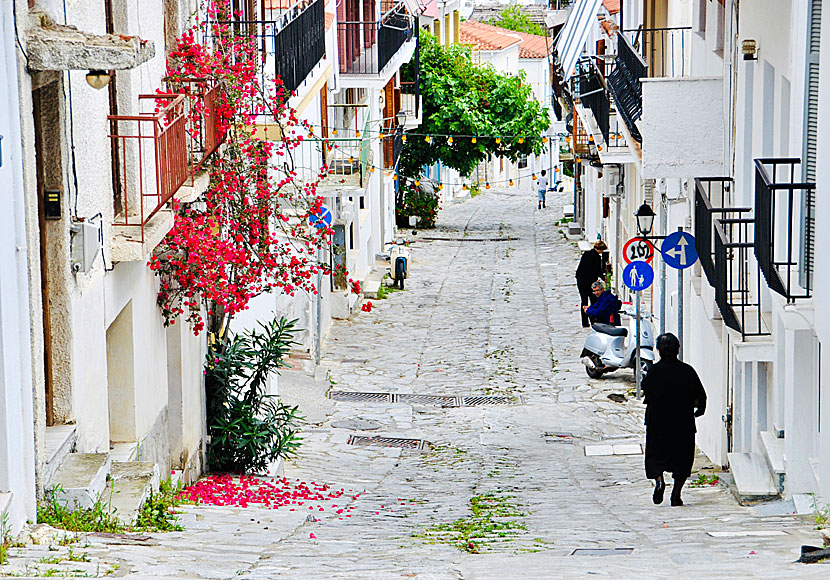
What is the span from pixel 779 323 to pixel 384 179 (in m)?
24.3

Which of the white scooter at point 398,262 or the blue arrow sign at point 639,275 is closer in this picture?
the blue arrow sign at point 639,275

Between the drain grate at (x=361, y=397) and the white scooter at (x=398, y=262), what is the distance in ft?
31.5

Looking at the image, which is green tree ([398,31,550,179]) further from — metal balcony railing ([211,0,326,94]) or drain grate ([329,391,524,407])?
drain grate ([329,391,524,407])

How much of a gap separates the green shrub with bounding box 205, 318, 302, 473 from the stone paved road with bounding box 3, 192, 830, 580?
108cm

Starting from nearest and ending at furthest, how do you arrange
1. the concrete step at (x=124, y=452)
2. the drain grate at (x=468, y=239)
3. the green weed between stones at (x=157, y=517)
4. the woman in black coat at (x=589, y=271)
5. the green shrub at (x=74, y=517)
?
the green shrub at (x=74, y=517)
the green weed between stones at (x=157, y=517)
the concrete step at (x=124, y=452)
the woman in black coat at (x=589, y=271)
the drain grate at (x=468, y=239)

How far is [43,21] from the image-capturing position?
7230 millimetres

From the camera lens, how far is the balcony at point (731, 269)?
9.63 metres

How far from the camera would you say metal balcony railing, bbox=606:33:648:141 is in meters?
15.7

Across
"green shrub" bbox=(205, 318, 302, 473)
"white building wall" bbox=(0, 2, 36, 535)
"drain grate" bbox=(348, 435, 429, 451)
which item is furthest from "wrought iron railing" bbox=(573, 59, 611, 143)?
"white building wall" bbox=(0, 2, 36, 535)

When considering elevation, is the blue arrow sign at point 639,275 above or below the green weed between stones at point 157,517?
above

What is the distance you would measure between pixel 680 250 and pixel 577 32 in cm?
1475

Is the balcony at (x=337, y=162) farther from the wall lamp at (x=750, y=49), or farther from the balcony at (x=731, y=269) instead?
the wall lamp at (x=750, y=49)

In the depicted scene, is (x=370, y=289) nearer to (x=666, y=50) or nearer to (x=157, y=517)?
(x=666, y=50)

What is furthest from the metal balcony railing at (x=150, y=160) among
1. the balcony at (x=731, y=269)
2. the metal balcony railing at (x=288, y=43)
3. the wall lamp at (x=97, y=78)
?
the balcony at (x=731, y=269)
